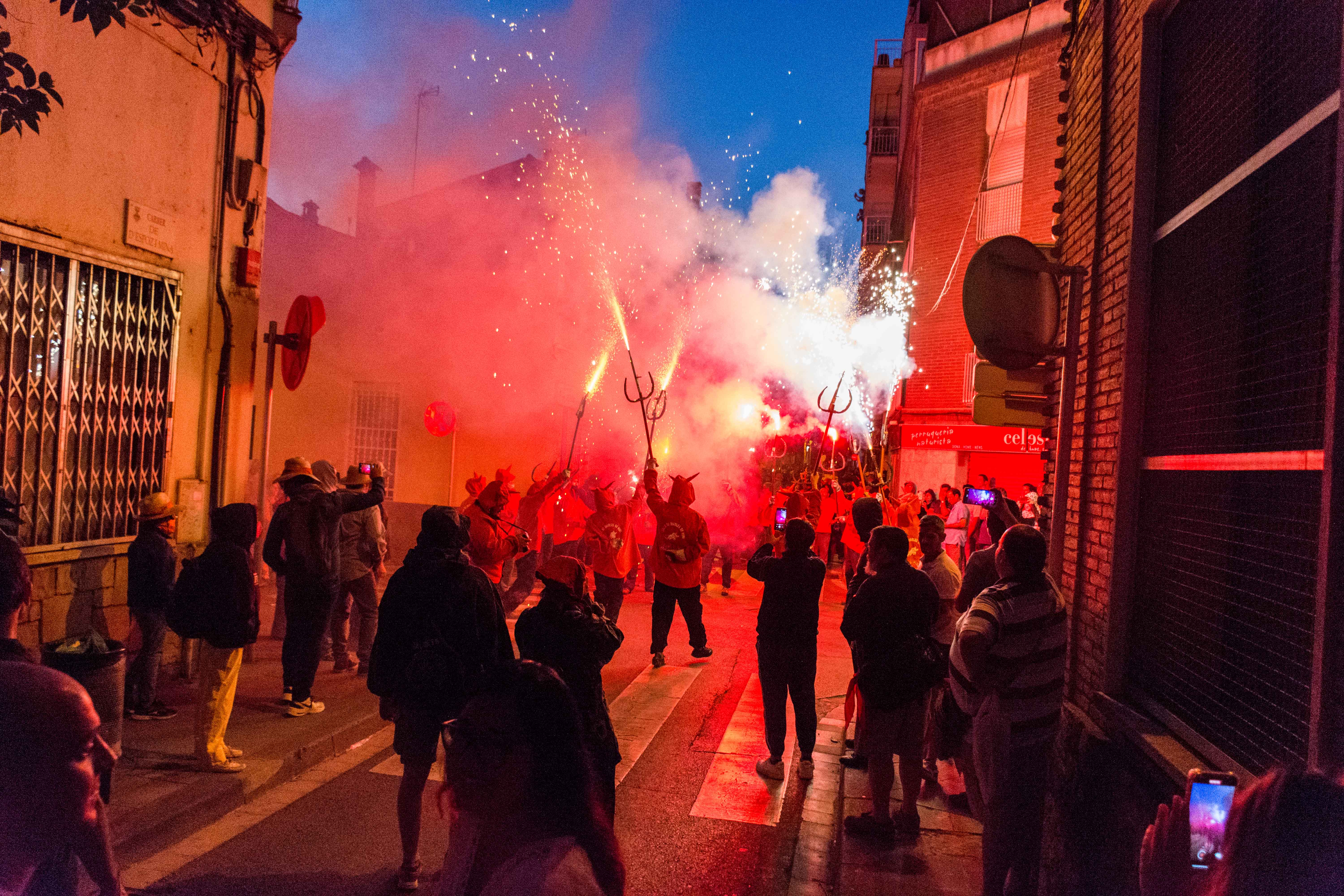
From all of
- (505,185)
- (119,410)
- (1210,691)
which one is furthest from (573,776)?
(505,185)

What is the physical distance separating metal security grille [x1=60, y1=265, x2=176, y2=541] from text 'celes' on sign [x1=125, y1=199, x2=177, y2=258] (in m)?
0.25

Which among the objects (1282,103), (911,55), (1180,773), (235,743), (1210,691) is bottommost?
(235,743)

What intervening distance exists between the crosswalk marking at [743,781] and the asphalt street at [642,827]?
0.01 metres

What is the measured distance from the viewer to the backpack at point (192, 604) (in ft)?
15.8

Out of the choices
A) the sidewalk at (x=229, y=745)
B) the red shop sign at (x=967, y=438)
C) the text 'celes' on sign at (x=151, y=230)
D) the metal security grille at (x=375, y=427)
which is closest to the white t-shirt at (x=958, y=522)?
the red shop sign at (x=967, y=438)

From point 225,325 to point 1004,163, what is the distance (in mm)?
16425

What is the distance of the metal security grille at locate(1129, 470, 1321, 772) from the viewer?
2744mm

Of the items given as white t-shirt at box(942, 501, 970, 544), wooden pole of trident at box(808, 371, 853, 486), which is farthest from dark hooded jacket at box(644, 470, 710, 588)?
white t-shirt at box(942, 501, 970, 544)

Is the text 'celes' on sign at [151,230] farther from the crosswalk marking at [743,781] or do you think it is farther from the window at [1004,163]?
the window at [1004,163]

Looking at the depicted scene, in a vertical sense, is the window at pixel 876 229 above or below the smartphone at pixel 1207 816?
above

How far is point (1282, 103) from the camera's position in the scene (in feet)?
10.0

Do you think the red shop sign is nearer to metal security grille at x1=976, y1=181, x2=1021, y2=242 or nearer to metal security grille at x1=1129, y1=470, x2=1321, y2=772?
metal security grille at x1=976, y1=181, x2=1021, y2=242

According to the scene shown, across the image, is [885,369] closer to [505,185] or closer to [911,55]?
[911,55]

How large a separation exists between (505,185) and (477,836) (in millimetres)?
18889
